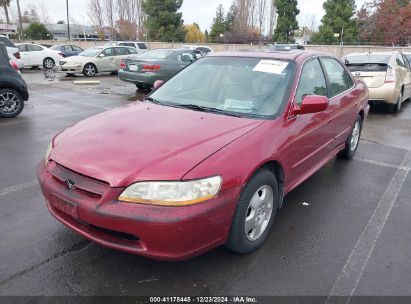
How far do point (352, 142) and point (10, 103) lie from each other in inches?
270

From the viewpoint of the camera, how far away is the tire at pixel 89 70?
677 inches

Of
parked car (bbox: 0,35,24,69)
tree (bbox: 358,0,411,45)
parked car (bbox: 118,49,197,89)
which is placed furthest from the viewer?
tree (bbox: 358,0,411,45)

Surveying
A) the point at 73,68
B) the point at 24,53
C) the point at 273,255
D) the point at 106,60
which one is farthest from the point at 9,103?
the point at 24,53

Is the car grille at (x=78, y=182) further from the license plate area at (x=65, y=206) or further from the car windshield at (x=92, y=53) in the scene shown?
the car windshield at (x=92, y=53)

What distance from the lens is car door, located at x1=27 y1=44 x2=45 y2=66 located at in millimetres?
19703

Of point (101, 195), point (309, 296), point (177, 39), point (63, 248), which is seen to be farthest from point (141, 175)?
point (177, 39)

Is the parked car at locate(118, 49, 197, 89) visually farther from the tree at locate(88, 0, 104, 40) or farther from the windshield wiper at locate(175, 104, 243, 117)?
the tree at locate(88, 0, 104, 40)

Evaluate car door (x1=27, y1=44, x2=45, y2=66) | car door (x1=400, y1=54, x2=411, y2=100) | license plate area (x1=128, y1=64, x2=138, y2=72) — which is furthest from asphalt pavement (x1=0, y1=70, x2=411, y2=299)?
car door (x1=27, y1=44, x2=45, y2=66)

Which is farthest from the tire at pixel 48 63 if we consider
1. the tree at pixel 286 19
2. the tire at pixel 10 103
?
the tree at pixel 286 19

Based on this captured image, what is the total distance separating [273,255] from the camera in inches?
123

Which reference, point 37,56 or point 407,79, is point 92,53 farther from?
point 407,79

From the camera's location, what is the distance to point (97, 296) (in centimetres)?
259

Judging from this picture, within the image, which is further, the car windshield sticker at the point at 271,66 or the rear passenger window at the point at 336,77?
the rear passenger window at the point at 336,77

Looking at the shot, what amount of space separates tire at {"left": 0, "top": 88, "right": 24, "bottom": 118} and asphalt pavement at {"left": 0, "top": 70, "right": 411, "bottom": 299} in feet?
10.9
